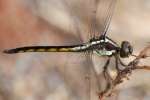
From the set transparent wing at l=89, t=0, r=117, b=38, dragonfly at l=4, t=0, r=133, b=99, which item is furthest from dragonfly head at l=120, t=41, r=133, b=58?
transparent wing at l=89, t=0, r=117, b=38

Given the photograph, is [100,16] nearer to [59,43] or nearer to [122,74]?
[59,43]

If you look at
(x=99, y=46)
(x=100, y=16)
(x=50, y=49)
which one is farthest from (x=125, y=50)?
(x=50, y=49)

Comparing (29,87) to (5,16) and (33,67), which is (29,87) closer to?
(33,67)

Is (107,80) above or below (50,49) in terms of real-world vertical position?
below

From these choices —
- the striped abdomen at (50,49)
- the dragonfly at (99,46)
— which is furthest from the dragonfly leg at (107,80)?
the striped abdomen at (50,49)

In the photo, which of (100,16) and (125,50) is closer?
(125,50)

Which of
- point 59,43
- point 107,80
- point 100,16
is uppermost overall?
point 100,16

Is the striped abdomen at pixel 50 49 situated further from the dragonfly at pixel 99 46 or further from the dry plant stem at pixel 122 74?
the dry plant stem at pixel 122 74
